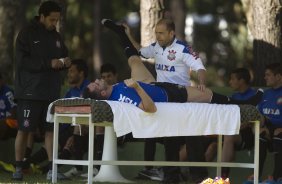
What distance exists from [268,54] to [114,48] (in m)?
19.3

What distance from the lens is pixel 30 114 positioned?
31.6 ft

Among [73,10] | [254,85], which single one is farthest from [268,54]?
[73,10]

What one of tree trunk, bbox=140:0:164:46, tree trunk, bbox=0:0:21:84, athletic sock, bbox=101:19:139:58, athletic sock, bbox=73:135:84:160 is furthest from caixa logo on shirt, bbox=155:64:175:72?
tree trunk, bbox=0:0:21:84

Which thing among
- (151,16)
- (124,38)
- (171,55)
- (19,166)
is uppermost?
(151,16)

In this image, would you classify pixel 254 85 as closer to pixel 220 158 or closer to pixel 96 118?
pixel 220 158

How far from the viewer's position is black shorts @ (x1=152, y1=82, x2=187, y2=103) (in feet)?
30.0

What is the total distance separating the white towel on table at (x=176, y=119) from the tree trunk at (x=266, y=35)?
3024 mm

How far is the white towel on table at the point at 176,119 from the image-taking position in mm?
8469

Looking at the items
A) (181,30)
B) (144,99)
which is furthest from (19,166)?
(181,30)

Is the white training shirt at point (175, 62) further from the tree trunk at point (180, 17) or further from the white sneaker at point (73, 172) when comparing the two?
the tree trunk at point (180, 17)

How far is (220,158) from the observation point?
31.6 ft

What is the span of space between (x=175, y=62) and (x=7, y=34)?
4338mm

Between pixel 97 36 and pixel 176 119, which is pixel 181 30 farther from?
pixel 176 119

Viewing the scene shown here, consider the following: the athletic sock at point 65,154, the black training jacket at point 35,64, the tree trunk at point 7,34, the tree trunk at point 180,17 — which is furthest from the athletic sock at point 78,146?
the tree trunk at point 180,17
